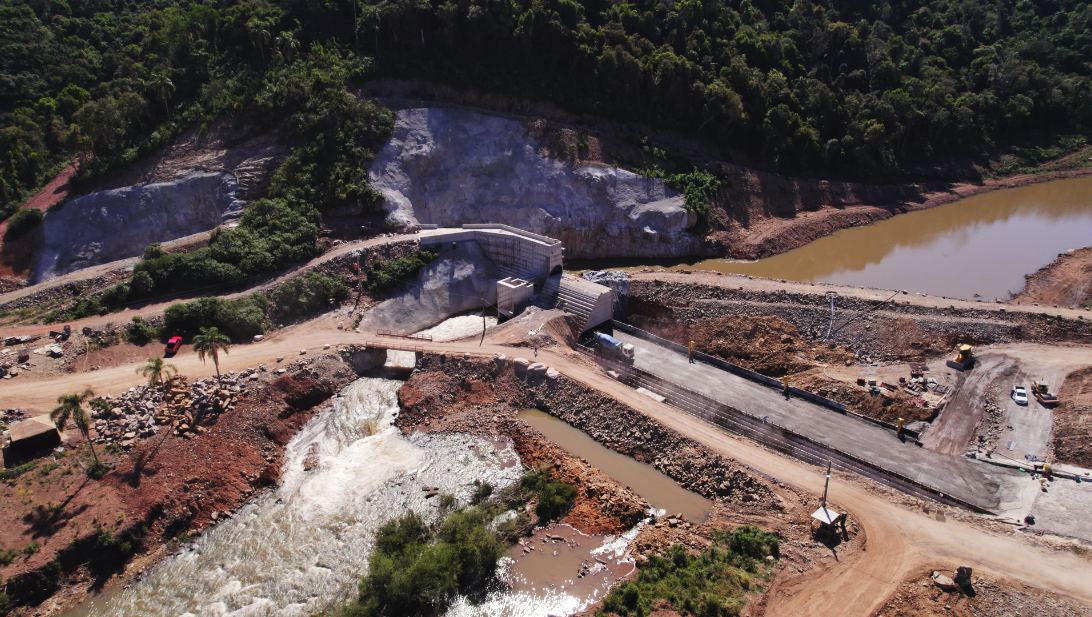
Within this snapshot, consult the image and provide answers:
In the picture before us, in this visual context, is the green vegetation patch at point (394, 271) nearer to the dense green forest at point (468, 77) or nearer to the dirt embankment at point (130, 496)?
the dense green forest at point (468, 77)

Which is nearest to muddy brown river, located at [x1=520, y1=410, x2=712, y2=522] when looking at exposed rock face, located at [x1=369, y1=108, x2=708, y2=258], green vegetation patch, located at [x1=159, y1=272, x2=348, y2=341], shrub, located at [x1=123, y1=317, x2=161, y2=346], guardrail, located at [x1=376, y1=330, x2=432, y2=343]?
guardrail, located at [x1=376, y1=330, x2=432, y2=343]

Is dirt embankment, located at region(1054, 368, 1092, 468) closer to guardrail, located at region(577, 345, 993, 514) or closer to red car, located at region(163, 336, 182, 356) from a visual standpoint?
guardrail, located at region(577, 345, 993, 514)

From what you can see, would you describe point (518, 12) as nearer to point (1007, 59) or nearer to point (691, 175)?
point (691, 175)

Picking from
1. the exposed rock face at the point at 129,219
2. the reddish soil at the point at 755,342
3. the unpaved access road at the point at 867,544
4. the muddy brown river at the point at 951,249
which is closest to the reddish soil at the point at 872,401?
the reddish soil at the point at 755,342

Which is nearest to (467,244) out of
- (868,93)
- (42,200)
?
(42,200)

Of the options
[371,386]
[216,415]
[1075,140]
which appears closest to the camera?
[216,415]
